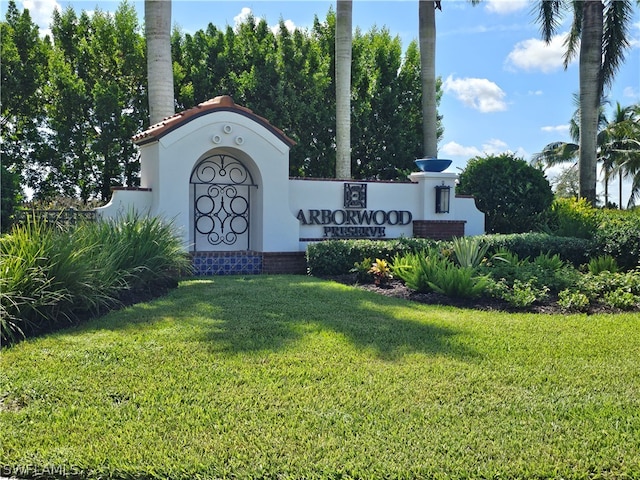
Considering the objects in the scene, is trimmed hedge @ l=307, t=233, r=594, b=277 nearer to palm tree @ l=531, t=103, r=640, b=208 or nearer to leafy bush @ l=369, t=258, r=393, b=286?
leafy bush @ l=369, t=258, r=393, b=286

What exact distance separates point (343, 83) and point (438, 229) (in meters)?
5.15

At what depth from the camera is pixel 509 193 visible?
1565cm

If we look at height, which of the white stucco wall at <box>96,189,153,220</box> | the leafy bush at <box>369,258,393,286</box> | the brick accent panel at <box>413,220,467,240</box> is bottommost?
the leafy bush at <box>369,258,393,286</box>

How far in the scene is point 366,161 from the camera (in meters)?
21.2

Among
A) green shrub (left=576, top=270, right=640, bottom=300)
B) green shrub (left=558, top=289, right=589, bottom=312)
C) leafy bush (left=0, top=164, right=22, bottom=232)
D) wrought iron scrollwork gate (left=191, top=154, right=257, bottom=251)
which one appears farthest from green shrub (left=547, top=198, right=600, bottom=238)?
leafy bush (left=0, top=164, right=22, bottom=232)

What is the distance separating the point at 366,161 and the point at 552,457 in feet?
58.9

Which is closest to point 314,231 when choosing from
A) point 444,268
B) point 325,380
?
point 444,268

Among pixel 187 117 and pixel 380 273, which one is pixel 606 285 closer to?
pixel 380 273

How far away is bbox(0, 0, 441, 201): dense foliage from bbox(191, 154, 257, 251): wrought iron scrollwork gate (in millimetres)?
6005

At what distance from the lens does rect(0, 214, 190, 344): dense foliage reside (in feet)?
21.0

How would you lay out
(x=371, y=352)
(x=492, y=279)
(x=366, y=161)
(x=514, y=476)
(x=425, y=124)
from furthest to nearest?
1. (x=366, y=161)
2. (x=425, y=124)
3. (x=492, y=279)
4. (x=371, y=352)
5. (x=514, y=476)

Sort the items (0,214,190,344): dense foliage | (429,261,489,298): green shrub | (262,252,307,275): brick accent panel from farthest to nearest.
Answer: (262,252,307,275): brick accent panel
(429,261,489,298): green shrub
(0,214,190,344): dense foliage

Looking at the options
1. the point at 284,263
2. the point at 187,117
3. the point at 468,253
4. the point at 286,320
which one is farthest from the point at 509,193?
the point at 286,320

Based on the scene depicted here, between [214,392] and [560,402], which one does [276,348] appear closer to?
[214,392]
